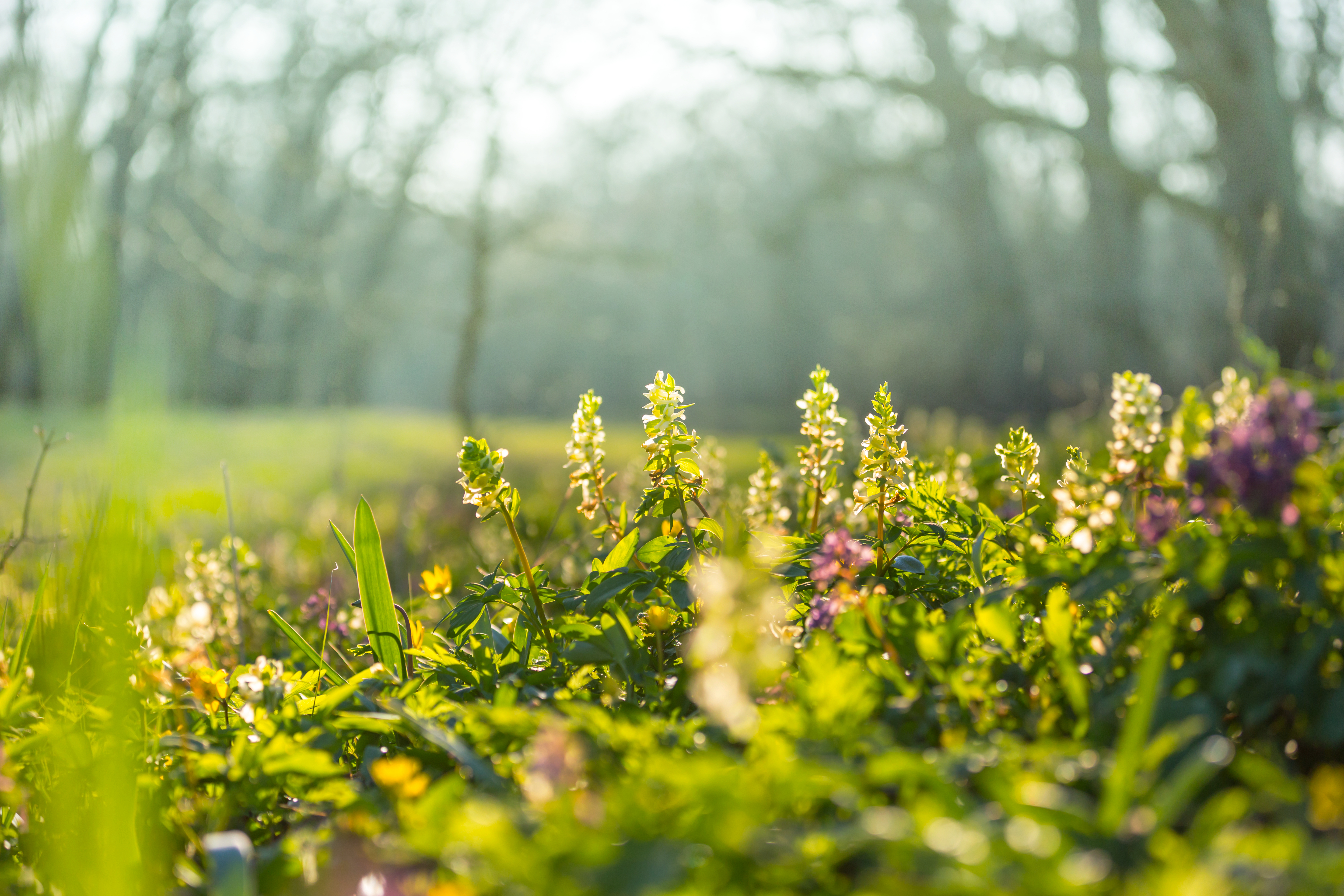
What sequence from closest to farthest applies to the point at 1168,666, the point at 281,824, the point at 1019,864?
the point at 1019,864 < the point at 1168,666 < the point at 281,824

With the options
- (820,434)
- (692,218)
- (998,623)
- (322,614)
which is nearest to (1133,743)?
(998,623)

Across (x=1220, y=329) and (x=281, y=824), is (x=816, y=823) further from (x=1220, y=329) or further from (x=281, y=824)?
(x=1220, y=329)

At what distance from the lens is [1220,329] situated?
7652 millimetres

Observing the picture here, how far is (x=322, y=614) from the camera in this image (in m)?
2.75

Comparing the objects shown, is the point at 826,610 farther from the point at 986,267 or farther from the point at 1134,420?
the point at 986,267

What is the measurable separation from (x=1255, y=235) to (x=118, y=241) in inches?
567

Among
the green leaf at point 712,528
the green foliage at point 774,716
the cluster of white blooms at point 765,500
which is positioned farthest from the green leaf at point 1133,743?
the cluster of white blooms at point 765,500

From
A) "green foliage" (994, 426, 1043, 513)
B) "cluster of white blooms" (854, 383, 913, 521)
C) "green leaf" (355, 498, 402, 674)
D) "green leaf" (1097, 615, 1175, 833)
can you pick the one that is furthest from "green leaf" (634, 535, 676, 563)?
"green leaf" (1097, 615, 1175, 833)

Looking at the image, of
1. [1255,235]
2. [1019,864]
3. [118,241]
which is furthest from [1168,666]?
→ [118,241]

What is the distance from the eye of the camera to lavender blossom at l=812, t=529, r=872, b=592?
1.32 m

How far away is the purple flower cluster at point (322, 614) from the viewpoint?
2352mm

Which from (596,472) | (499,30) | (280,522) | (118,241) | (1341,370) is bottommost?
(280,522)

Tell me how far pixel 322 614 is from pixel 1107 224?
37.3 feet

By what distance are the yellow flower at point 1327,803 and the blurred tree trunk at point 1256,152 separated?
5326 mm
